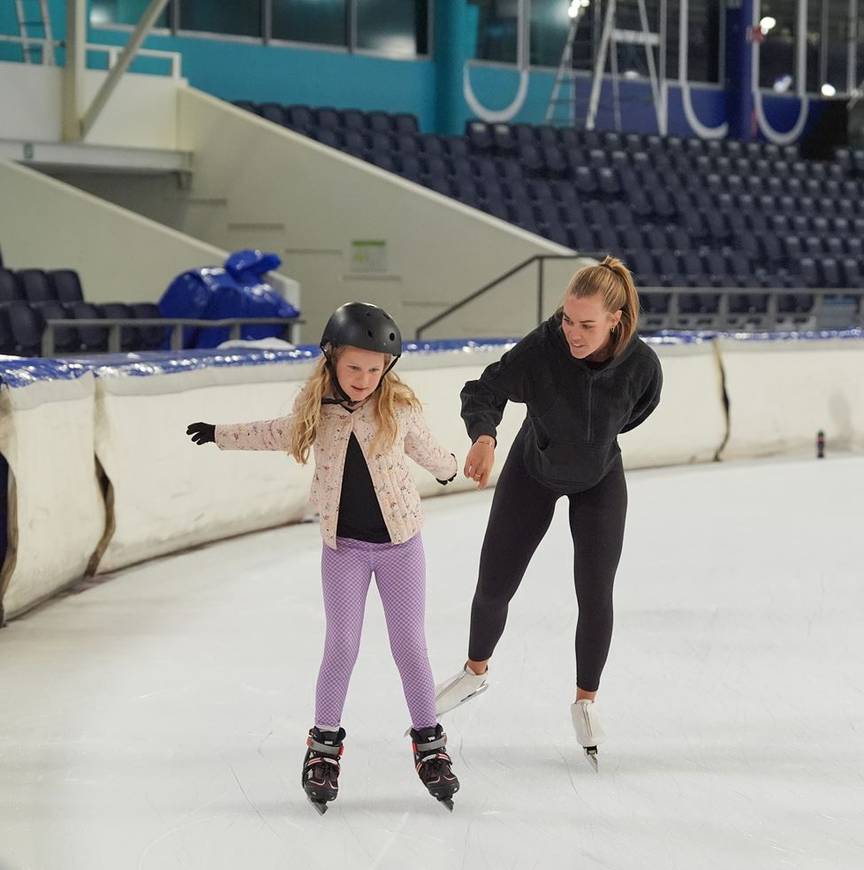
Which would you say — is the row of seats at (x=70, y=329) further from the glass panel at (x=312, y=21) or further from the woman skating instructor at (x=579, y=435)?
the glass panel at (x=312, y=21)

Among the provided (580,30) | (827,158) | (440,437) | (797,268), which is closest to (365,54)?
(580,30)

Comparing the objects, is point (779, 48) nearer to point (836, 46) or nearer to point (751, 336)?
point (836, 46)

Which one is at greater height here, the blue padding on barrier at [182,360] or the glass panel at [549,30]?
the glass panel at [549,30]

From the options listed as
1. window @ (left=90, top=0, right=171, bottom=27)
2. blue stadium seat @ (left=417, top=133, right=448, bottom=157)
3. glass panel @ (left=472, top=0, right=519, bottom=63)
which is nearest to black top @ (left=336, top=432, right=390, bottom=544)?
blue stadium seat @ (left=417, top=133, right=448, bottom=157)

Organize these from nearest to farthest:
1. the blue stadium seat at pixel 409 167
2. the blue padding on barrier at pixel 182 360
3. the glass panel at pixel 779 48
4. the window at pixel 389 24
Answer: the blue padding on barrier at pixel 182 360, the blue stadium seat at pixel 409 167, the window at pixel 389 24, the glass panel at pixel 779 48

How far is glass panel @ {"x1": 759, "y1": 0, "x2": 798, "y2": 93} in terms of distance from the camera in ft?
80.4

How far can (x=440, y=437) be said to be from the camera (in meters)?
8.73

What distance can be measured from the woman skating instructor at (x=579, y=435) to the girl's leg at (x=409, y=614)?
0.95ft

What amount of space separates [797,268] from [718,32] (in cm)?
751

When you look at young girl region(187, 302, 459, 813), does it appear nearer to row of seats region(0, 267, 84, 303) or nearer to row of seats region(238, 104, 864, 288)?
row of seats region(0, 267, 84, 303)

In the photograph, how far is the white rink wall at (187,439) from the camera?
531 centimetres

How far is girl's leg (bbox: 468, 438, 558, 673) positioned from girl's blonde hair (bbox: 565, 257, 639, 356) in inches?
16.0

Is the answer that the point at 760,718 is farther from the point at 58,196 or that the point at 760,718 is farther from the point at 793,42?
the point at 793,42

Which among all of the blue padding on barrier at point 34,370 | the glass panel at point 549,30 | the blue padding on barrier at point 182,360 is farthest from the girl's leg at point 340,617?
the glass panel at point 549,30
